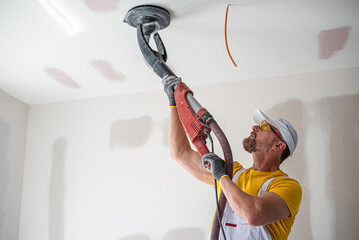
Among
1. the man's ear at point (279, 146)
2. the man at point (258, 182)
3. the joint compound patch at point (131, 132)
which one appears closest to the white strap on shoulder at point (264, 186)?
the man at point (258, 182)

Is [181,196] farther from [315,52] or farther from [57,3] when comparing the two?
[57,3]

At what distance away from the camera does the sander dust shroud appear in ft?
5.57

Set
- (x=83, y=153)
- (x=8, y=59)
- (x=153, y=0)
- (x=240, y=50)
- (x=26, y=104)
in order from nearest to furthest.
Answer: (x=153, y=0) → (x=240, y=50) → (x=8, y=59) → (x=83, y=153) → (x=26, y=104)

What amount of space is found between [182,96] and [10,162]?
2.21m

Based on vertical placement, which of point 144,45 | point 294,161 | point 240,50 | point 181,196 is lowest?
point 181,196

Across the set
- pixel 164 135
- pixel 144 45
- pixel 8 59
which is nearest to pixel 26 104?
pixel 8 59

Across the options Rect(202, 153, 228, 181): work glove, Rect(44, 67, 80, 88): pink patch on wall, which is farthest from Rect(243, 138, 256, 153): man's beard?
Rect(44, 67, 80, 88): pink patch on wall

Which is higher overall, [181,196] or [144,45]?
[144,45]

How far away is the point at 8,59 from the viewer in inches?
113

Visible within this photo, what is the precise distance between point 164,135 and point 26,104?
149cm

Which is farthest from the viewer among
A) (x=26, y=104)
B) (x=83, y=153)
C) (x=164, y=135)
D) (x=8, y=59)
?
(x=26, y=104)

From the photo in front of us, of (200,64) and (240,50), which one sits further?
(200,64)

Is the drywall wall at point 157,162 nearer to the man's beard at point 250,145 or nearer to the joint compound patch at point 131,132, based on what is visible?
the joint compound patch at point 131,132

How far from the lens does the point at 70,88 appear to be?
3350 millimetres
